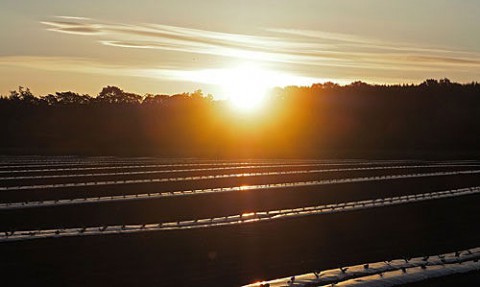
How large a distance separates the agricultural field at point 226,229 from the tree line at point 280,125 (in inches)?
980

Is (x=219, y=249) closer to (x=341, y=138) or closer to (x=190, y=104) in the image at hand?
(x=341, y=138)

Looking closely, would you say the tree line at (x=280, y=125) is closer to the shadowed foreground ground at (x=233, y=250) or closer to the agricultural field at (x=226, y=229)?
the agricultural field at (x=226, y=229)

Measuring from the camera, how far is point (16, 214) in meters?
14.3

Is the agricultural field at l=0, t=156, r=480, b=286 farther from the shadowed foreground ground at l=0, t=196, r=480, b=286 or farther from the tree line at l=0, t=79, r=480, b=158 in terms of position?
the tree line at l=0, t=79, r=480, b=158

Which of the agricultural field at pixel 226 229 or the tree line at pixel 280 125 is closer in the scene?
the agricultural field at pixel 226 229

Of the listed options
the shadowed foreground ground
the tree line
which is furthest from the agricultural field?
the tree line

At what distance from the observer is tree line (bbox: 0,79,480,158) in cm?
5147

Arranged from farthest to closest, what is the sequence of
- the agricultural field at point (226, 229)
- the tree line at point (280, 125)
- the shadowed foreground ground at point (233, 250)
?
the tree line at point (280, 125)
the agricultural field at point (226, 229)
the shadowed foreground ground at point (233, 250)

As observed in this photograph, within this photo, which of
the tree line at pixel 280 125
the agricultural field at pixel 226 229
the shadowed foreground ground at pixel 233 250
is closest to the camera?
the shadowed foreground ground at pixel 233 250

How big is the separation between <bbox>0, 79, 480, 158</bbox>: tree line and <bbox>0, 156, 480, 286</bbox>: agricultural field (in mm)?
24899

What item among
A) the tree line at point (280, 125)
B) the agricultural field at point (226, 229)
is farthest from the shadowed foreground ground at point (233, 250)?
the tree line at point (280, 125)

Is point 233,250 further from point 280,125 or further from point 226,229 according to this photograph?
point 280,125

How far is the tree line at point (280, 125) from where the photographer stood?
5147 cm

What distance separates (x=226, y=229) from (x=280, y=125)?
50866 mm
